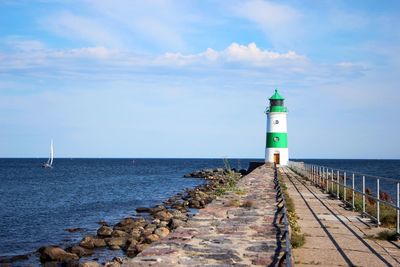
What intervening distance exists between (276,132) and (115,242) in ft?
77.1

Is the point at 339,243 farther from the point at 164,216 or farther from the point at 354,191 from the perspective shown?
the point at 164,216

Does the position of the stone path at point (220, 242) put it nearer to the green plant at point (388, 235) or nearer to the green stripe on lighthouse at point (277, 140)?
the green plant at point (388, 235)

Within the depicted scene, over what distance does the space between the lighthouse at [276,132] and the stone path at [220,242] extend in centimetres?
2671

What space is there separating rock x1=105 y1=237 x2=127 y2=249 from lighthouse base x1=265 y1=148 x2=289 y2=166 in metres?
23.2

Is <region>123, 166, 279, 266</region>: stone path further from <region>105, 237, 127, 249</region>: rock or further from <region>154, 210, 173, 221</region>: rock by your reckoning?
<region>154, 210, 173, 221</region>: rock

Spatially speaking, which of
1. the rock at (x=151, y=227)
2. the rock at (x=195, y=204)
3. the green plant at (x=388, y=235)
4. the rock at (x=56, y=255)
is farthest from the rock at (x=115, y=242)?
the rock at (x=195, y=204)

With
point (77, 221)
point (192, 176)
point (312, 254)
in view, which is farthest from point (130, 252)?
point (192, 176)

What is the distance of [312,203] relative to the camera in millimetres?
13648

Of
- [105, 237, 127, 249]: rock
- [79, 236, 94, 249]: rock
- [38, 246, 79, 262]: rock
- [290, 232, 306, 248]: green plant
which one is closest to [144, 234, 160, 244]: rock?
[105, 237, 127, 249]: rock

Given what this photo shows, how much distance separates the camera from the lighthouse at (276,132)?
36719 mm

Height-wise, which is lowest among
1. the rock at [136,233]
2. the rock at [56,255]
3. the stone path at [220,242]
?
the rock at [56,255]

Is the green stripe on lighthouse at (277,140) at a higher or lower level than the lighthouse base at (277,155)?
higher

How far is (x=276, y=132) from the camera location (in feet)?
120

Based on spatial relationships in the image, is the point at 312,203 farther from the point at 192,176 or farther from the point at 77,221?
the point at 192,176
